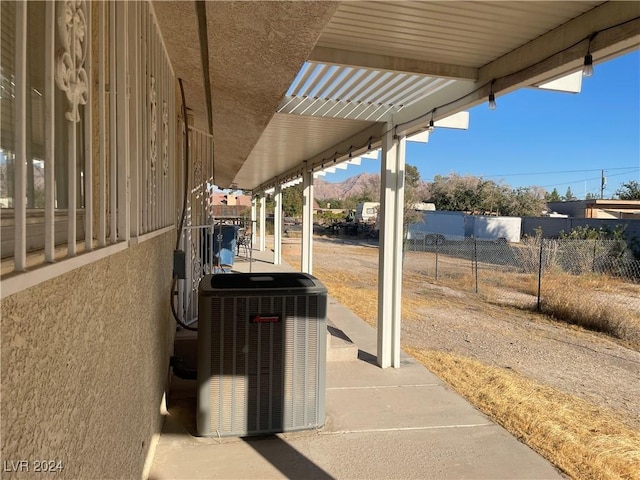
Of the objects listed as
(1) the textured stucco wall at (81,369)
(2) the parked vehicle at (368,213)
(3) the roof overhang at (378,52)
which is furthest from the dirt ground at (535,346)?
(2) the parked vehicle at (368,213)

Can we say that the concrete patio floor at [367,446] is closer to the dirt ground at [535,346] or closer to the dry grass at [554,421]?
the dry grass at [554,421]

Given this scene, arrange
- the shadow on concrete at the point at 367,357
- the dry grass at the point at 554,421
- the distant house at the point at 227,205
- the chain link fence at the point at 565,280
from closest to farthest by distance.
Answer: the dry grass at the point at 554,421 → the shadow on concrete at the point at 367,357 → the chain link fence at the point at 565,280 → the distant house at the point at 227,205

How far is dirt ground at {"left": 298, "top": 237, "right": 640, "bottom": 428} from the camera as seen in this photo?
17.8ft

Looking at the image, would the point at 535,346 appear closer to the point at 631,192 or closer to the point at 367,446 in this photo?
the point at 367,446

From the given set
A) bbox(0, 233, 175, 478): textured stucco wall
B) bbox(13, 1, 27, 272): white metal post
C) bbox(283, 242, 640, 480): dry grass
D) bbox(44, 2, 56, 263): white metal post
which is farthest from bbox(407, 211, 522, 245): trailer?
bbox(13, 1, 27, 272): white metal post

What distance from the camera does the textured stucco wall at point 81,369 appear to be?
0.75 m

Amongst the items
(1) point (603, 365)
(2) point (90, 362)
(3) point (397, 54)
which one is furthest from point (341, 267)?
(2) point (90, 362)

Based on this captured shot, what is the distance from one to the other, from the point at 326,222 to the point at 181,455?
4854 cm

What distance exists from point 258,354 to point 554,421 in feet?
9.69

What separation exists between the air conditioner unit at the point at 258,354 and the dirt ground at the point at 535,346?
3.67 meters

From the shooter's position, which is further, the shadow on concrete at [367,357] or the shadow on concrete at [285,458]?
the shadow on concrete at [367,357]

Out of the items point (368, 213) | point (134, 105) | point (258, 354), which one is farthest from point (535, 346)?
point (368, 213)

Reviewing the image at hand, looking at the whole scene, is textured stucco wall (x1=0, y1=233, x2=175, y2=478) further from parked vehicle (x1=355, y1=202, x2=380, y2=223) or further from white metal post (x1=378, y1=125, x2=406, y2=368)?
parked vehicle (x1=355, y1=202, x2=380, y2=223)

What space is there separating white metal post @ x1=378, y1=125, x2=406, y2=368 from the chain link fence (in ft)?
20.1
